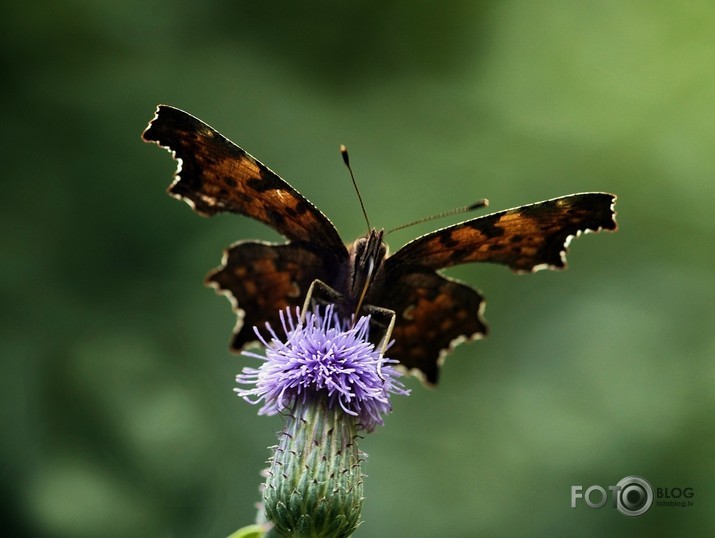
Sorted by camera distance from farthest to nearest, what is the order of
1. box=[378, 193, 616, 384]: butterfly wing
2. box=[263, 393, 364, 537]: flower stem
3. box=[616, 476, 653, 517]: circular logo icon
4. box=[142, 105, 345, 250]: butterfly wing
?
box=[616, 476, 653, 517]: circular logo icon, box=[378, 193, 616, 384]: butterfly wing, box=[142, 105, 345, 250]: butterfly wing, box=[263, 393, 364, 537]: flower stem

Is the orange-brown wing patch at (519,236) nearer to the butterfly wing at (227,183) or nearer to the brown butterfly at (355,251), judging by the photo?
the brown butterfly at (355,251)

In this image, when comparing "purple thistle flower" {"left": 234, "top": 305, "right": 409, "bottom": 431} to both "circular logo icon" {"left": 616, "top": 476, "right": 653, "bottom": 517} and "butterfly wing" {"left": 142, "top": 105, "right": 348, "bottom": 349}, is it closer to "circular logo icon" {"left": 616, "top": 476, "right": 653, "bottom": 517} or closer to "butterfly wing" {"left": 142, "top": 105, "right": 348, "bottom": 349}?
"butterfly wing" {"left": 142, "top": 105, "right": 348, "bottom": 349}

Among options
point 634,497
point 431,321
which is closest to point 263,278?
point 431,321

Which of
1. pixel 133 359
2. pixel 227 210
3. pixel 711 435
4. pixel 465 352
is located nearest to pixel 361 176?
pixel 465 352

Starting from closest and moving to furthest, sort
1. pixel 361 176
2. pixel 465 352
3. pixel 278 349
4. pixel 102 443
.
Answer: pixel 278 349, pixel 102 443, pixel 465 352, pixel 361 176

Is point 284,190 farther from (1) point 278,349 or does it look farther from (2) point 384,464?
(2) point 384,464

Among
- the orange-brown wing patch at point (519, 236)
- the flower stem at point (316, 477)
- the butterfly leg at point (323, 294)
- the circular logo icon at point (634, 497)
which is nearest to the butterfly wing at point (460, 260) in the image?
the orange-brown wing patch at point (519, 236)

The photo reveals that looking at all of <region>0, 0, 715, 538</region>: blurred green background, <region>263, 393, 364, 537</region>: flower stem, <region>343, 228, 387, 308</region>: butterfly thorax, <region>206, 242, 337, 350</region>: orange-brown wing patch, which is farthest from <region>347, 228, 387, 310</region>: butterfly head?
<region>0, 0, 715, 538</region>: blurred green background
